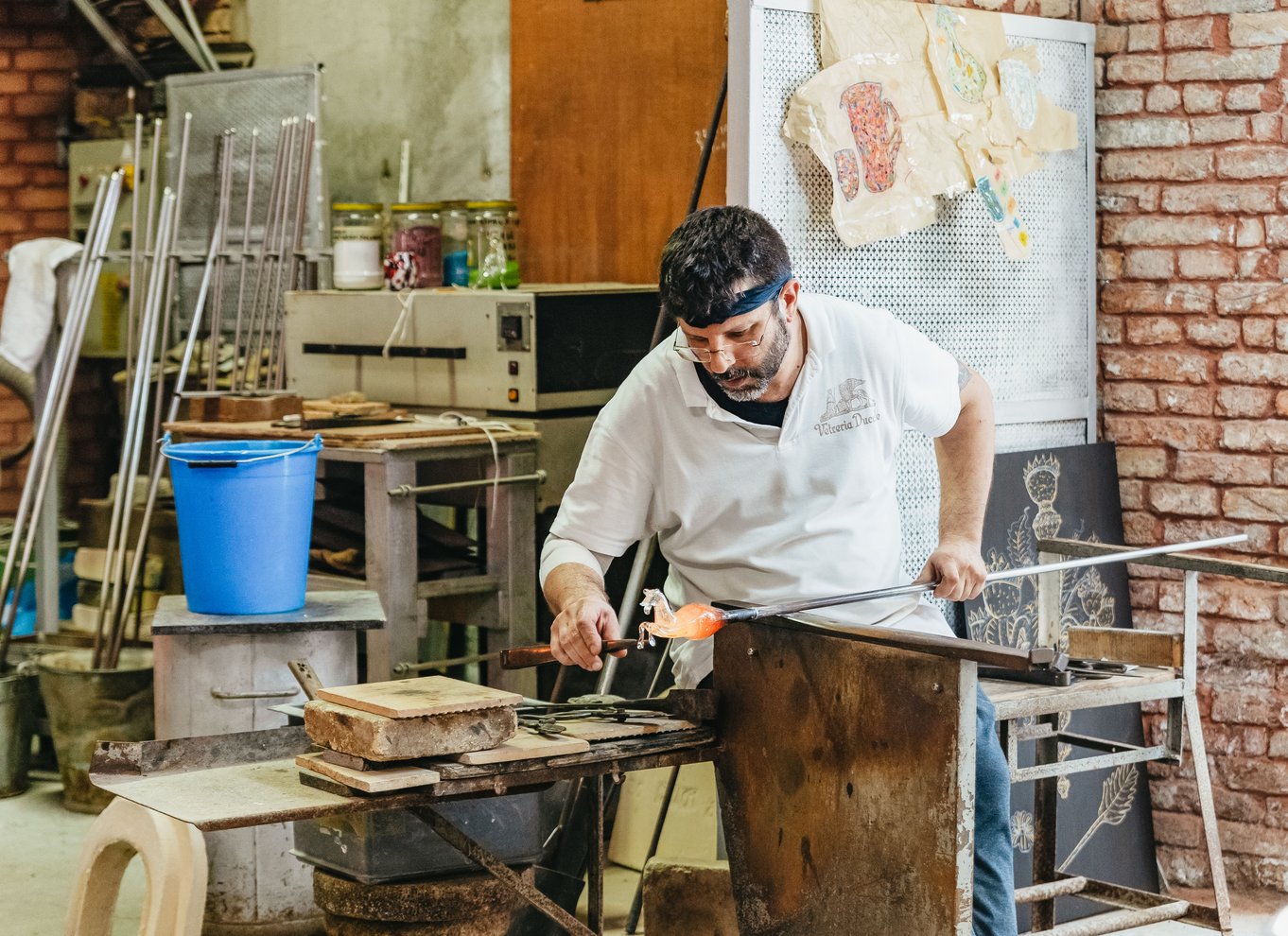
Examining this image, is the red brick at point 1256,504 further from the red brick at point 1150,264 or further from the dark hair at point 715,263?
the dark hair at point 715,263

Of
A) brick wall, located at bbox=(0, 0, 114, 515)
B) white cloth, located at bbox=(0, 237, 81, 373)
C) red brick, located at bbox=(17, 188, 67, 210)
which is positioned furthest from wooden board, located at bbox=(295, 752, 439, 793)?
red brick, located at bbox=(17, 188, 67, 210)

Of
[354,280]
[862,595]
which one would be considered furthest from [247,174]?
[862,595]

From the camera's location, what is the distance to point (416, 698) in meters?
2.34

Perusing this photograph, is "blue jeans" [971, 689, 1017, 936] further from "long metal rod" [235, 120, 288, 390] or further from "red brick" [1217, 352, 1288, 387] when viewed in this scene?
"long metal rod" [235, 120, 288, 390]

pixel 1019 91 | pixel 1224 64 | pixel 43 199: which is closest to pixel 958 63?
pixel 1019 91

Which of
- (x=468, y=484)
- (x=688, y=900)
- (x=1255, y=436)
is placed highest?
(x=1255, y=436)

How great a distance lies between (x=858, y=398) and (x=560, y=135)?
2.63 m

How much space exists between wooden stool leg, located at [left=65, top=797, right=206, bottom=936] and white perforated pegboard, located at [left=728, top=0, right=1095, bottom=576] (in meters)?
1.70

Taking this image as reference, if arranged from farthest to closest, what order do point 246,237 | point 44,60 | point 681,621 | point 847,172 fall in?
point 44,60 → point 246,237 → point 847,172 → point 681,621

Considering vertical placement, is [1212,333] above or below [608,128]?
below

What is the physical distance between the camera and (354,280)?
502cm

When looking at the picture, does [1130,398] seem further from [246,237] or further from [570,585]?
[246,237]

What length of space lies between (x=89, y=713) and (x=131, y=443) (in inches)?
35.8

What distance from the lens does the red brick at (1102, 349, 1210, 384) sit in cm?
392
